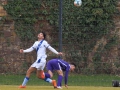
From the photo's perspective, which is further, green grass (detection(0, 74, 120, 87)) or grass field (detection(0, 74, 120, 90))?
green grass (detection(0, 74, 120, 87))

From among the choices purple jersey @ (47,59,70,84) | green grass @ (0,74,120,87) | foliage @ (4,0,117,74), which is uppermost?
foliage @ (4,0,117,74)

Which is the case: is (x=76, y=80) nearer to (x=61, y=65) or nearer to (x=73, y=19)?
(x=73, y=19)

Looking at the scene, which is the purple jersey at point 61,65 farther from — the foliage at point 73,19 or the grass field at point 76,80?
the foliage at point 73,19

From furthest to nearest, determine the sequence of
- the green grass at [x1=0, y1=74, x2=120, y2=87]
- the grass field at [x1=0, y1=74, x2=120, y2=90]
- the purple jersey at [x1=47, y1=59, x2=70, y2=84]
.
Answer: the green grass at [x1=0, y1=74, x2=120, y2=87] < the grass field at [x1=0, y1=74, x2=120, y2=90] < the purple jersey at [x1=47, y1=59, x2=70, y2=84]

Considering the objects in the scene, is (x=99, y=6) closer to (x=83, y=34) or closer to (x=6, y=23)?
(x=83, y=34)

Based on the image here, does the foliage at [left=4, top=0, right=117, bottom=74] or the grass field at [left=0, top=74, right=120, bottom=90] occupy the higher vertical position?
the foliage at [left=4, top=0, right=117, bottom=74]

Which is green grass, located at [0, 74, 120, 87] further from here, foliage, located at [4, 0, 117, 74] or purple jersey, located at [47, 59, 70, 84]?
purple jersey, located at [47, 59, 70, 84]

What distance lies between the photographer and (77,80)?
19.3 meters

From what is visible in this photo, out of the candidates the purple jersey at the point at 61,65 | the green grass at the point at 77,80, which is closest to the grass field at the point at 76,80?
the green grass at the point at 77,80

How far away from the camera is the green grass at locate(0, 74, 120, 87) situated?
61.6 feet

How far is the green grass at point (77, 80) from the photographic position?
739 inches

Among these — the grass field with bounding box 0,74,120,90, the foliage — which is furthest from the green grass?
the foliage

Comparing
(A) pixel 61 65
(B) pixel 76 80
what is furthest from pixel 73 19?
(A) pixel 61 65

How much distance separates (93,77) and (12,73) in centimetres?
284
